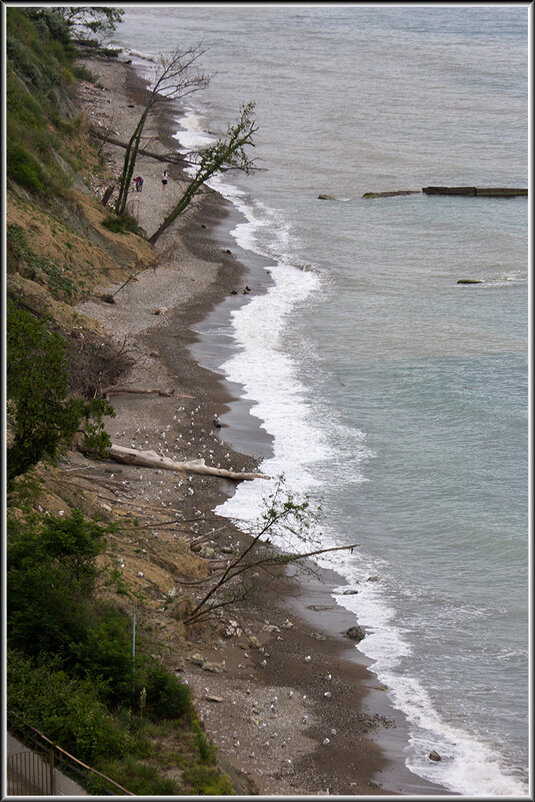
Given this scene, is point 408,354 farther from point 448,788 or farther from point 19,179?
point 448,788

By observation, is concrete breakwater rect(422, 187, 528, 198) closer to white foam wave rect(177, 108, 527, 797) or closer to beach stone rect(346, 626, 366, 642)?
white foam wave rect(177, 108, 527, 797)

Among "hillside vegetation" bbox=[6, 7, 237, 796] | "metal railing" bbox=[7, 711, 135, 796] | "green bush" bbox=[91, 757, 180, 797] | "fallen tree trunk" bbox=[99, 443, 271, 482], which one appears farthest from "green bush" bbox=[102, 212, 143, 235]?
"green bush" bbox=[91, 757, 180, 797]

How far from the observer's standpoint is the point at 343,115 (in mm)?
67188

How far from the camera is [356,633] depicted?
15.2 meters

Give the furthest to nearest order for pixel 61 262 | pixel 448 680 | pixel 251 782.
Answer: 1. pixel 61 262
2. pixel 448 680
3. pixel 251 782

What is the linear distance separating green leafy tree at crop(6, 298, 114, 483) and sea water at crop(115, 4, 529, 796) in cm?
698

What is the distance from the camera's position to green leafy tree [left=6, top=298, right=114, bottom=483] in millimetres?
11578

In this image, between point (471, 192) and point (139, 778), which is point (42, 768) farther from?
point (471, 192)

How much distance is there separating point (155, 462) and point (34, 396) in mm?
7908

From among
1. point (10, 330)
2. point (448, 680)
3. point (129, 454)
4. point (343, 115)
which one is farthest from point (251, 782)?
point (343, 115)

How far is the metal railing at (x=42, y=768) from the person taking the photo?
9258 millimetres

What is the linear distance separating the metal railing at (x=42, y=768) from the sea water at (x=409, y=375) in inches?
199

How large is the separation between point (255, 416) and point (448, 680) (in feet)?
34.3

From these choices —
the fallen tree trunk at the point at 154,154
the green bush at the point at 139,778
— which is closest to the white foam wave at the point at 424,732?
the green bush at the point at 139,778
